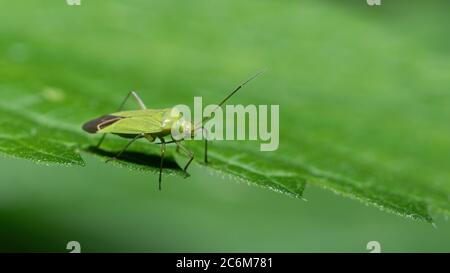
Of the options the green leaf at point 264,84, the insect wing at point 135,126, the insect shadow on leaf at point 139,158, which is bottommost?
the insect shadow on leaf at point 139,158

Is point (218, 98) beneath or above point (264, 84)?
beneath

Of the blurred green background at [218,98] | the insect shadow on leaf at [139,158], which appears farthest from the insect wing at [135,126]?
the blurred green background at [218,98]

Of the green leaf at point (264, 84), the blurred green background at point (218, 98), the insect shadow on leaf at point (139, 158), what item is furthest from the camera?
Result: the blurred green background at point (218, 98)

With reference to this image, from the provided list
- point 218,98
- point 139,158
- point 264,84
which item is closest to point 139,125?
point 139,158

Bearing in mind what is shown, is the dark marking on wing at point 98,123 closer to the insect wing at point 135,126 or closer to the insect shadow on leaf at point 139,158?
the insect wing at point 135,126

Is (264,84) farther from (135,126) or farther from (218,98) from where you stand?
(135,126)

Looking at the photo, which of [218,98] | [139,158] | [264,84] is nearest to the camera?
[139,158]

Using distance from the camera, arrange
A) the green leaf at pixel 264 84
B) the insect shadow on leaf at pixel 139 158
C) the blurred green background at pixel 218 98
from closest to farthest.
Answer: the insect shadow on leaf at pixel 139 158
the green leaf at pixel 264 84
the blurred green background at pixel 218 98

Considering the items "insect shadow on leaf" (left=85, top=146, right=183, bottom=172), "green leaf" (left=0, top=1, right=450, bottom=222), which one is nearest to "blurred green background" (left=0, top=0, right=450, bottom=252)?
"green leaf" (left=0, top=1, right=450, bottom=222)
